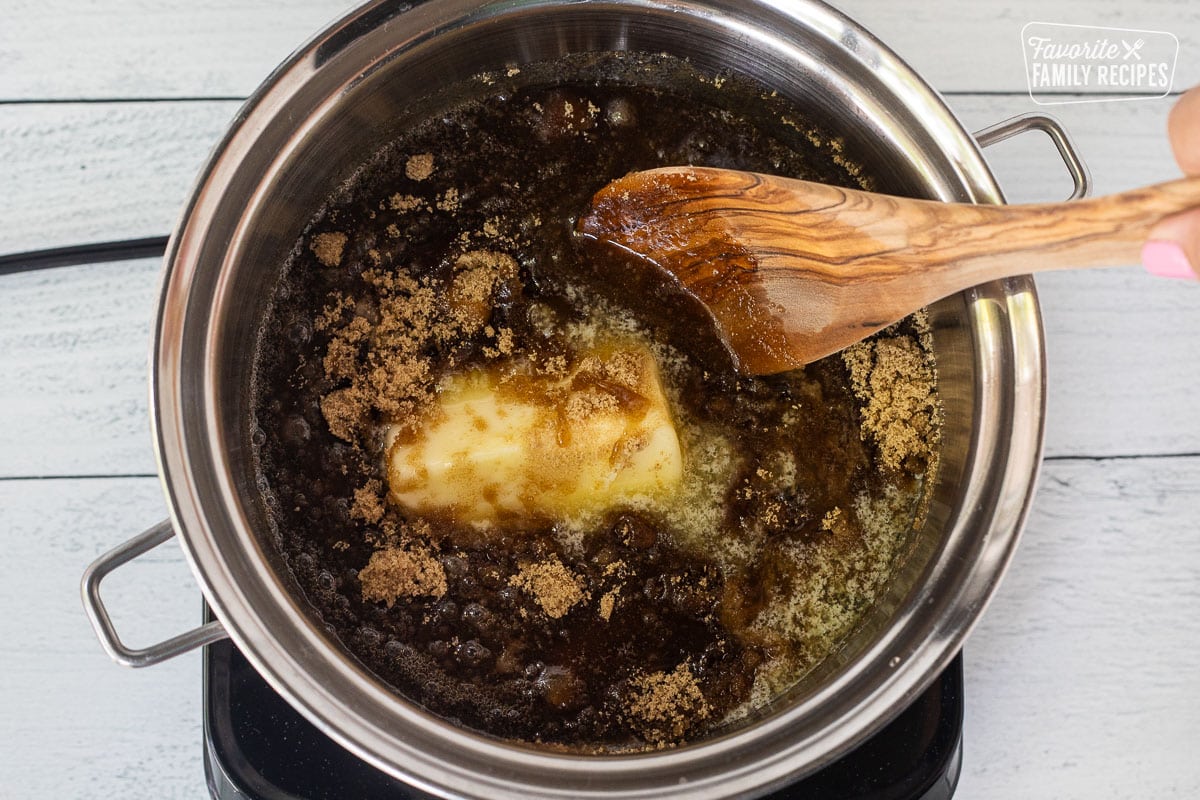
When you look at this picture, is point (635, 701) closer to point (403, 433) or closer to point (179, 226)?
point (403, 433)

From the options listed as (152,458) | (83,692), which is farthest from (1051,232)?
(83,692)

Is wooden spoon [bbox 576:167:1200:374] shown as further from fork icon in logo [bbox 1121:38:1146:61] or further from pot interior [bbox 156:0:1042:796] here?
fork icon in logo [bbox 1121:38:1146:61]

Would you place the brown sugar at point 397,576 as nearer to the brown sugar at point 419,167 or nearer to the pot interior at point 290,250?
the pot interior at point 290,250

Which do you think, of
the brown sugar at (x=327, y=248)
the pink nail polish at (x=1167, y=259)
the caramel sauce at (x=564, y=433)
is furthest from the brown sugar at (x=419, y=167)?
the pink nail polish at (x=1167, y=259)

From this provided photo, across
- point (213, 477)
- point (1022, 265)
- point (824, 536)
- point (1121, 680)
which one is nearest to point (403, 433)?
point (213, 477)

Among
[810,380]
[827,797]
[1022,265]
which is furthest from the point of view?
[810,380]

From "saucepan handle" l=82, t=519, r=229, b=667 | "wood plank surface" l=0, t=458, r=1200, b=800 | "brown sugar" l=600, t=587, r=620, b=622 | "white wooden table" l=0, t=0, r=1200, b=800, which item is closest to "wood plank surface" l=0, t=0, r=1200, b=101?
"white wooden table" l=0, t=0, r=1200, b=800
